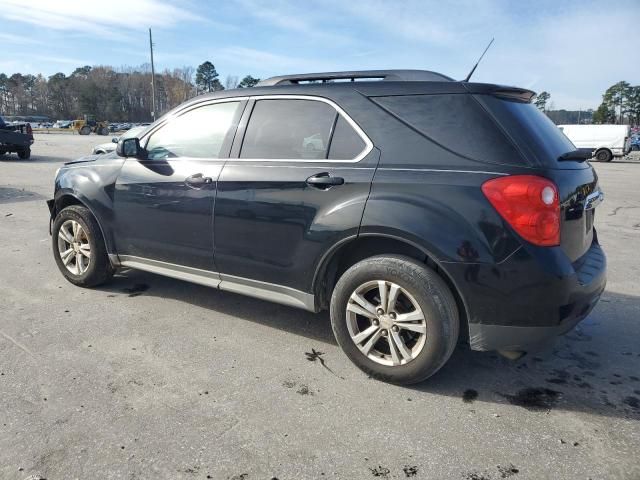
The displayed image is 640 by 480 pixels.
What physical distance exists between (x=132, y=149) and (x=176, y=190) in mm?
611

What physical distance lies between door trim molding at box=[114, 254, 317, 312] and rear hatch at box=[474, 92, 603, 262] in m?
Result: 1.57

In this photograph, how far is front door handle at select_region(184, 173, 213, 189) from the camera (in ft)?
12.0

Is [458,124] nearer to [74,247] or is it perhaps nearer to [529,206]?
[529,206]

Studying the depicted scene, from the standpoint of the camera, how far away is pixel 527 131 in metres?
2.80

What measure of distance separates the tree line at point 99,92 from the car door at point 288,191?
102m

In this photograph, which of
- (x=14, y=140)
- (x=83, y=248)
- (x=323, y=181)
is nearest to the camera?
(x=323, y=181)

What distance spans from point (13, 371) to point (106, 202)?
1.65 meters

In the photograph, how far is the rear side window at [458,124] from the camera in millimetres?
2734

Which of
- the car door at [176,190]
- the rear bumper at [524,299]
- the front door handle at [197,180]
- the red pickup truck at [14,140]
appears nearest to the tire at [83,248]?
the car door at [176,190]

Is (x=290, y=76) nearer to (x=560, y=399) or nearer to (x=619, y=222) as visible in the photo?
(x=560, y=399)

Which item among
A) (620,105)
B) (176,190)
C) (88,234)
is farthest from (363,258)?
(620,105)

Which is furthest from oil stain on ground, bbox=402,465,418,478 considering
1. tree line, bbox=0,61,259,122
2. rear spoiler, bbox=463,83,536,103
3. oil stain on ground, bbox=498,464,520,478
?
tree line, bbox=0,61,259,122

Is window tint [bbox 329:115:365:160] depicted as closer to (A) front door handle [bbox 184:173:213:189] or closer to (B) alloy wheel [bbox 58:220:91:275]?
(A) front door handle [bbox 184:173:213:189]

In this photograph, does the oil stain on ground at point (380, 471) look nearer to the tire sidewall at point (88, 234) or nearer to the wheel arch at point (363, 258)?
the wheel arch at point (363, 258)
